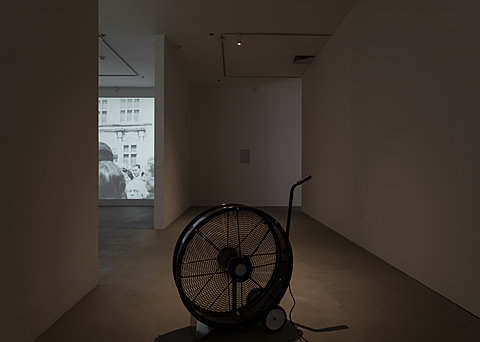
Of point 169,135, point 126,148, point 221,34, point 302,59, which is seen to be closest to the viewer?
point 221,34

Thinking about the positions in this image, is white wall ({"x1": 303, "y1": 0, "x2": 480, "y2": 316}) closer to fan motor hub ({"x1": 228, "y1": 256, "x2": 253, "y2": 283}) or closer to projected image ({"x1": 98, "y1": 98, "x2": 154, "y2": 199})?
fan motor hub ({"x1": 228, "y1": 256, "x2": 253, "y2": 283})

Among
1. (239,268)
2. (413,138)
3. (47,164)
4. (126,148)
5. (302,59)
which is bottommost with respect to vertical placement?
(239,268)

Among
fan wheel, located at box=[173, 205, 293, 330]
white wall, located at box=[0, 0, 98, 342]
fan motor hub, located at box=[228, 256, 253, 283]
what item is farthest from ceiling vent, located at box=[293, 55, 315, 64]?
fan motor hub, located at box=[228, 256, 253, 283]

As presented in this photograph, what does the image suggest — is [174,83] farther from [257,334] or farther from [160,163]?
[257,334]

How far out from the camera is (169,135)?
6000mm

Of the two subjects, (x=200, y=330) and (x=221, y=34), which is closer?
(x=200, y=330)

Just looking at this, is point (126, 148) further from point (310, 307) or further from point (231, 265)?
point (231, 265)

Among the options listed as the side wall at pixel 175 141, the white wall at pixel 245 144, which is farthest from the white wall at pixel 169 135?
the white wall at pixel 245 144

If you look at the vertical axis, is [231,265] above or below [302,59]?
below

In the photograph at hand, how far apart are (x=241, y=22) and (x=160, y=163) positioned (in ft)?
8.47

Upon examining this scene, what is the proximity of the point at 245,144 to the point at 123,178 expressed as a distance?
→ 12.3 ft

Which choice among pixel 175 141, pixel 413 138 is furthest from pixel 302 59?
pixel 413 138

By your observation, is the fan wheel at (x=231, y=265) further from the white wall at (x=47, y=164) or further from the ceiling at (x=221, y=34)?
the ceiling at (x=221, y=34)

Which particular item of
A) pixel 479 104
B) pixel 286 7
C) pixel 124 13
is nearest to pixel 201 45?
pixel 124 13
